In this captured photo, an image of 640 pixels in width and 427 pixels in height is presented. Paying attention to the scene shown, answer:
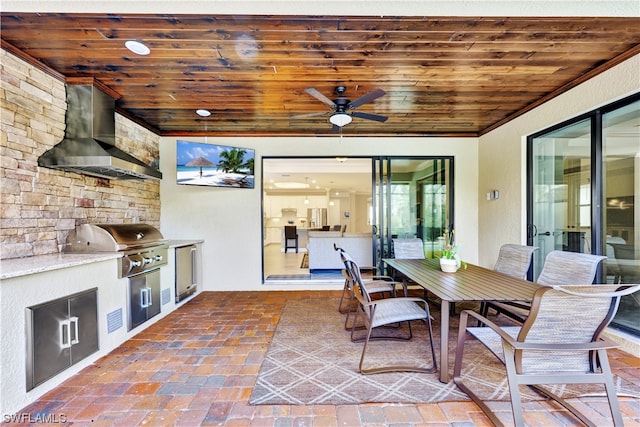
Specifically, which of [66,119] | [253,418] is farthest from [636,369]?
[66,119]

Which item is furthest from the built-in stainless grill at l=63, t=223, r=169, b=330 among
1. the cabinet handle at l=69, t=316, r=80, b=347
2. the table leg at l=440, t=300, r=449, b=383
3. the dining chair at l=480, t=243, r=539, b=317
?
the dining chair at l=480, t=243, r=539, b=317

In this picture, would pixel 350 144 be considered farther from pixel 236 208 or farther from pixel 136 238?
pixel 136 238

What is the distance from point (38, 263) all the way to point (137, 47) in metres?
1.82

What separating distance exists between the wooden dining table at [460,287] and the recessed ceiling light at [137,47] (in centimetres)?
299

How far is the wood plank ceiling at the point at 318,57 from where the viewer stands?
80.2 inches

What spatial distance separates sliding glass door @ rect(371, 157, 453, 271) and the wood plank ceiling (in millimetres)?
1265

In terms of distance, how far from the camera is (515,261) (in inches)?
117

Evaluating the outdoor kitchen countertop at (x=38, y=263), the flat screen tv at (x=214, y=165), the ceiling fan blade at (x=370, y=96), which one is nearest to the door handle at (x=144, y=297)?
the outdoor kitchen countertop at (x=38, y=263)

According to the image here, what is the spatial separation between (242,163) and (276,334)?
9.02ft

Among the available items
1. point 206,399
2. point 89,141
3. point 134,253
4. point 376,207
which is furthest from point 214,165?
point 206,399

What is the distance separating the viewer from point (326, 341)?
2.79 metres

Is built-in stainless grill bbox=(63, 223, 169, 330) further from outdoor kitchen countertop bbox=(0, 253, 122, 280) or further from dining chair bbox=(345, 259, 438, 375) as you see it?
dining chair bbox=(345, 259, 438, 375)

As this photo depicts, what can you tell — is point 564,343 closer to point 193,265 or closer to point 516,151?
point 516,151

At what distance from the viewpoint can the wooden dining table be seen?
6.74 ft
